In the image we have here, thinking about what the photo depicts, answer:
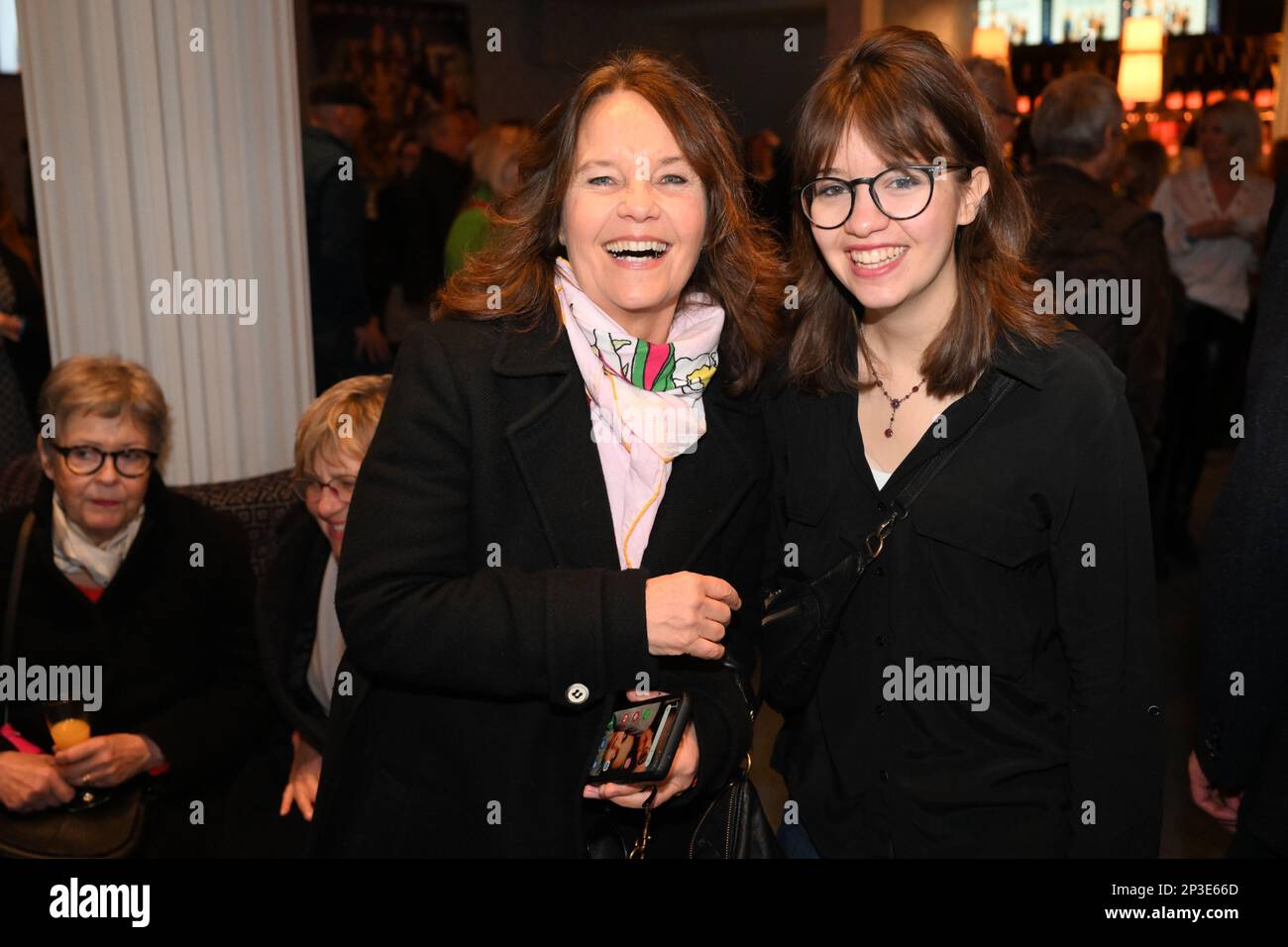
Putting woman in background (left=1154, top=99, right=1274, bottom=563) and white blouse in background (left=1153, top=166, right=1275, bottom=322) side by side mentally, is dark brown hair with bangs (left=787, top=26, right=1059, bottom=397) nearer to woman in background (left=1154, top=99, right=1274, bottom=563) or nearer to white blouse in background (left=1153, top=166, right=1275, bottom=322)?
woman in background (left=1154, top=99, right=1274, bottom=563)

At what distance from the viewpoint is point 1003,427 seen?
1.81 meters

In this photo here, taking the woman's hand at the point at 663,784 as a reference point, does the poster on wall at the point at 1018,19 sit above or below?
above

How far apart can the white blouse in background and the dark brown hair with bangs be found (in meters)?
4.95

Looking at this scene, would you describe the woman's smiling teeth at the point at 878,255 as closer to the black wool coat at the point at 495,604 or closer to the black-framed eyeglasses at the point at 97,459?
the black wool coat at the point at 495,604

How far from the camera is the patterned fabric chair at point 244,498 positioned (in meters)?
3.07

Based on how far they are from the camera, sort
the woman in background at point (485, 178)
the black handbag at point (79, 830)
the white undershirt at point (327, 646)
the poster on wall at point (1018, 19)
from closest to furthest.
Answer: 1. the black handbag at point (79, 830)
2. the white undershirt at point (327, 646)
3. the woman in background at point (485, 178)
4. the poster on wall at point (1018, 19)

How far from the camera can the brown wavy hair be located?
193 centimetres

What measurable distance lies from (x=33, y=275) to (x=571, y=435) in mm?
3810

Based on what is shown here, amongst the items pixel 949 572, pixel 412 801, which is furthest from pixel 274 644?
pixel 949 572

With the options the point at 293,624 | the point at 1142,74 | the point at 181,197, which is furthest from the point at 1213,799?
the point at 1142,74

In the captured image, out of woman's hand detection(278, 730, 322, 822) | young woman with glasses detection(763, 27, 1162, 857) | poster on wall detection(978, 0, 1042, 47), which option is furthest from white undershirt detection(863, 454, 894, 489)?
poster on wall detection(978, 0, 1042, 47)

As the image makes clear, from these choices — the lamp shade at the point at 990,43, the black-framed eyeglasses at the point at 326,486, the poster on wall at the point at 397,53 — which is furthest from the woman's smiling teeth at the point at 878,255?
the poster on wall at the point at 397,53

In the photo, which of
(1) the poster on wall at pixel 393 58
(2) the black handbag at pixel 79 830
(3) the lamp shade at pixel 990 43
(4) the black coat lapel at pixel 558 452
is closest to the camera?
(4) the black coat lapel at pixel 558 452

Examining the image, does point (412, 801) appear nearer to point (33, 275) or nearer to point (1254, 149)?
point (33, 275)
